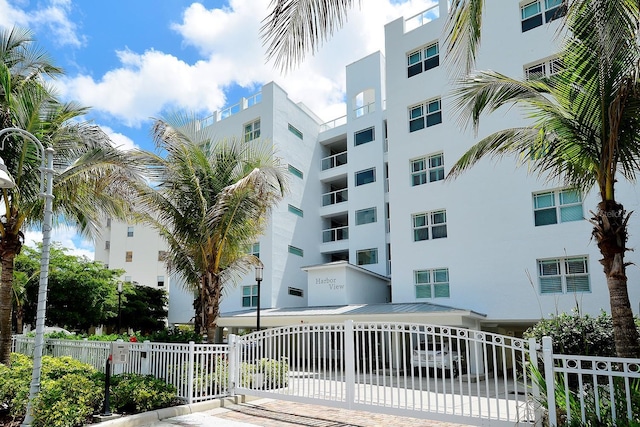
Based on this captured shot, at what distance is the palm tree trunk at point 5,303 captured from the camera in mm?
12336

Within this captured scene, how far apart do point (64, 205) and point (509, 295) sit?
52.9 feet

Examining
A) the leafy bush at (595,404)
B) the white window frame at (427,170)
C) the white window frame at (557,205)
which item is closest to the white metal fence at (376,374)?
the leafy bush at (595,404)

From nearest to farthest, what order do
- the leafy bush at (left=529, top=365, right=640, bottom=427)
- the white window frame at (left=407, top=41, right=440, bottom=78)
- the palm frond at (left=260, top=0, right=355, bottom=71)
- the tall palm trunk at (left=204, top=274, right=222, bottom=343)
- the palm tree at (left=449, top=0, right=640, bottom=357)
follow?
1. the palm frond at (left=260, top=0, right=355, bottom=71)
2. the leafy bush at (left=529, top=365, right=640, bottom=427)
3. the palm tree at (left=449, top=0, right=640, bottom=357)
4. the tall palm trunk at (left=204, top=274, right=222, bottom=343)
5. the white window frame at (left=407, top=41, right=440, bottom=78)

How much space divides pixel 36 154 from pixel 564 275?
692 inches

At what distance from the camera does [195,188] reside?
45.9 ft

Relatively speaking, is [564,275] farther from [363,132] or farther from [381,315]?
[363,132]

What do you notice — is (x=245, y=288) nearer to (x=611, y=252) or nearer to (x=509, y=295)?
(x=509, y=295)

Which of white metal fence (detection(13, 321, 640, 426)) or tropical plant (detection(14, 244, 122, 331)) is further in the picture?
tropical plant (detection(14, 244, 122, 331))

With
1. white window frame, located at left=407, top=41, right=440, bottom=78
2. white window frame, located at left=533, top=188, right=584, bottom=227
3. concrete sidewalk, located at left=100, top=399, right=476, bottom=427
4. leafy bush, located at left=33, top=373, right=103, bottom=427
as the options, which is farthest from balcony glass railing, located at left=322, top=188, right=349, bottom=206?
leafy bush, located at left=33, top=373, right=103, bottom=427

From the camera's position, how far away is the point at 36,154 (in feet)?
39.3

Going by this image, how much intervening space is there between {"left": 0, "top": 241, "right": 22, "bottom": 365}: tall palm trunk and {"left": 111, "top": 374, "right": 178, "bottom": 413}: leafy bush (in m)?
3.95

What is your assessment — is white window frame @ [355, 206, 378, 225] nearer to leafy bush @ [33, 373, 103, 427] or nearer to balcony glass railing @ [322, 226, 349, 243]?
balcony glass railing @ [322, 226, 349, 243]

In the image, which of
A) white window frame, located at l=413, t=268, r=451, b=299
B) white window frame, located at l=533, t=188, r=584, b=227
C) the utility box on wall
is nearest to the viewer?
the utility box on wall

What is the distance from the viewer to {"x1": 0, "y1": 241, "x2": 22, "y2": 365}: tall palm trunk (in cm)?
1234
